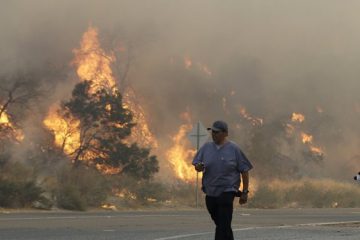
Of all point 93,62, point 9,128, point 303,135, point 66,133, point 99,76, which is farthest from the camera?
point 303,135

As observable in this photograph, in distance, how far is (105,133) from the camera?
33719mm

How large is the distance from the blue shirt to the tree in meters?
22.1

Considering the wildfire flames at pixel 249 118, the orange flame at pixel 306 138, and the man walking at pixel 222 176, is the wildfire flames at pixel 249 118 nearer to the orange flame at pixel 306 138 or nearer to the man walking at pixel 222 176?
the orange flame at pixel 306 138

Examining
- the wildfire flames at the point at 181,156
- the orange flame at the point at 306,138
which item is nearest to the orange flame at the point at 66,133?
the wildfire flames at the point at 181,156

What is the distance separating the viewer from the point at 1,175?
23469mm

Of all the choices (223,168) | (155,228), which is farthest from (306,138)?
(223,168)

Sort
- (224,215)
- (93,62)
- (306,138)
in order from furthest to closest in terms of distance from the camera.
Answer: (306,138) < (93,62) < (224,215)

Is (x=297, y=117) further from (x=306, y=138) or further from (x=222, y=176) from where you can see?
(x=222, y=176)

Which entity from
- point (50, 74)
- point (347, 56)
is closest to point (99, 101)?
point (50, 74)

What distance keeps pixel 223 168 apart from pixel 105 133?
79.1 feet

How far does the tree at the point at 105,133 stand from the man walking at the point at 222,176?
22.1m

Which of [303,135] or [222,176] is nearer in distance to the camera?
[222,176]

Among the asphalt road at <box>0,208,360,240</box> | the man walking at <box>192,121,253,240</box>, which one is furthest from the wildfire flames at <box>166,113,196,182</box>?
the man walking at <box>192,121,253,240</box>

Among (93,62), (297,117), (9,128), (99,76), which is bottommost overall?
(9,128)
